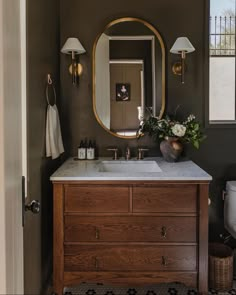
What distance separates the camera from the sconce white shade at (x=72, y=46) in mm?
2645

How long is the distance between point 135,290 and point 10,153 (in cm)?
191

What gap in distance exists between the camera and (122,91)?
284cm

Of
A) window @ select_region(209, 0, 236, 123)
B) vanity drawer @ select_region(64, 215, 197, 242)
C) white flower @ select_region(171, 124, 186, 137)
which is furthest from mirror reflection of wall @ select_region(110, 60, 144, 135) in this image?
vanity drawer @ select_region(64, 215, 197, 242)

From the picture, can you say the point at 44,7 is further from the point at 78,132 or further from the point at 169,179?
the point at 169,179

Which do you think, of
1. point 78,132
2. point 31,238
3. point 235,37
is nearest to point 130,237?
point 31,238

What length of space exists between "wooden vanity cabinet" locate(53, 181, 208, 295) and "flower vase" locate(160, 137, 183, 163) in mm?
480

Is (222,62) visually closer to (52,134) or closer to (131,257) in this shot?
(52,134)

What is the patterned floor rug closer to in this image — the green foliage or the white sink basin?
the white sink basin

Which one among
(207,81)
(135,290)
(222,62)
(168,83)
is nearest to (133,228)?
(135,290)

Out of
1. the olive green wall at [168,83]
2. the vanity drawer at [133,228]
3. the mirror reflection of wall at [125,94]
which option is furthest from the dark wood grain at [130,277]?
the mirror reflection of wall at [125,94]

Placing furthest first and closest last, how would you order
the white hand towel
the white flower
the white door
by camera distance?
the white flower
the white hand towel
the white door

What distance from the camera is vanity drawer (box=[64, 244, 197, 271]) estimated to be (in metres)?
2.19

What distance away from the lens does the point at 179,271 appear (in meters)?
2.20

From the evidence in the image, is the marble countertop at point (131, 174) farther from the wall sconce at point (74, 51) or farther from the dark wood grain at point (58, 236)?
the wall sconce at point (74, 51)
